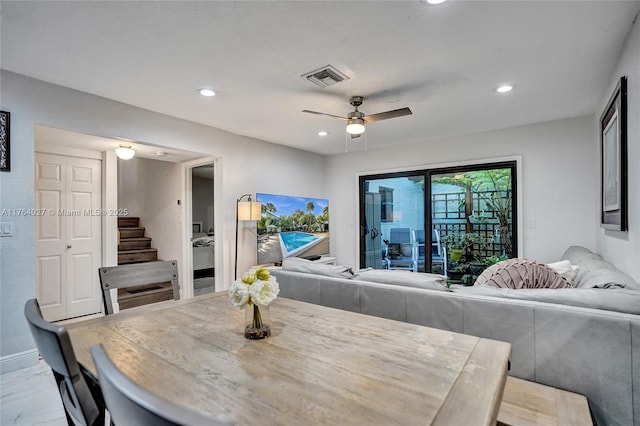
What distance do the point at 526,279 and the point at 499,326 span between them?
1.67 ft

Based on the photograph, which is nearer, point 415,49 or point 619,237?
point 415,49

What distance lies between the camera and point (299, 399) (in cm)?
91

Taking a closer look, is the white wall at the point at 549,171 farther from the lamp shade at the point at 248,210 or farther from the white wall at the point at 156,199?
the white wall at the point at 156,199

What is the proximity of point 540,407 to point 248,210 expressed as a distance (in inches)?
136

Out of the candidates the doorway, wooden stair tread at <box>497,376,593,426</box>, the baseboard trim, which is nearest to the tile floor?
the baseboard trim

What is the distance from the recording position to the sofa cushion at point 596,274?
71.3 inches

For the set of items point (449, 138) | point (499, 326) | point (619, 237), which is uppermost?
point (449, 138)

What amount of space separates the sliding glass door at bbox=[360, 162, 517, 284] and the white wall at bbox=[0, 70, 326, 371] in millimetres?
2218

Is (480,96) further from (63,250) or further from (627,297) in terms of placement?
(63,250)

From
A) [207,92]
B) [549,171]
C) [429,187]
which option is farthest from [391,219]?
[207,92]

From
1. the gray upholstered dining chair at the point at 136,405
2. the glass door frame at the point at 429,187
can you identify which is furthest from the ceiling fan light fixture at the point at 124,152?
the gray upholstered dining chair at the point at 136,405

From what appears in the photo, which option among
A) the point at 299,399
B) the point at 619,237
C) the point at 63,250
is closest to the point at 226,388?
the point at 299,399

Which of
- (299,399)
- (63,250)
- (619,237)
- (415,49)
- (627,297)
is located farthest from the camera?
(63,250)

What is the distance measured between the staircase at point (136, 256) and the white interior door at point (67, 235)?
0.57 m
